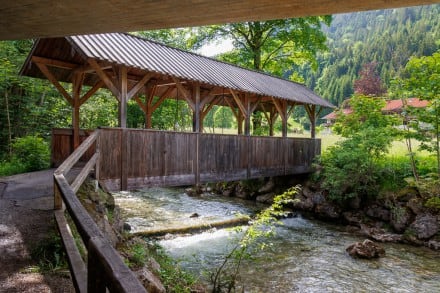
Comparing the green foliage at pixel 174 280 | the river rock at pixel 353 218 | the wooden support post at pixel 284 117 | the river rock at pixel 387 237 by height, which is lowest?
the river rock at pixel 387 237

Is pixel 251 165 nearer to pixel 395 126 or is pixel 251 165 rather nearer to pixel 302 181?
pixel 302 181

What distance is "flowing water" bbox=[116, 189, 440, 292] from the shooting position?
7.61 m

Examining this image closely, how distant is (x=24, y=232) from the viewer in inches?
184

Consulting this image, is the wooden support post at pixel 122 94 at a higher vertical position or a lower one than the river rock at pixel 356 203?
higher

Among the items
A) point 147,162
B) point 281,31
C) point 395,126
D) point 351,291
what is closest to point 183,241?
point 147,162

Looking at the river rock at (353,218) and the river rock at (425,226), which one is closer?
the river rock at (425,226)

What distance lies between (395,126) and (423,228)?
5.07 metres

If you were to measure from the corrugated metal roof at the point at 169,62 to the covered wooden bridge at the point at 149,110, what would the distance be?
0.02 m

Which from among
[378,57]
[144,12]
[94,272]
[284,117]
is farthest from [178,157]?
[378,57]

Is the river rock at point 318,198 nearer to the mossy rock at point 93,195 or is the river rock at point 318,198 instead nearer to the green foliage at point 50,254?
the mossy rock at point 93,195

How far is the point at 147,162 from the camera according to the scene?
9.20m

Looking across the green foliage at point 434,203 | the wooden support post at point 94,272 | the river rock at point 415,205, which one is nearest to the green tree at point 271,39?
the river rock at point 415,205

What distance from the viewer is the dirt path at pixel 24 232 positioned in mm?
3406

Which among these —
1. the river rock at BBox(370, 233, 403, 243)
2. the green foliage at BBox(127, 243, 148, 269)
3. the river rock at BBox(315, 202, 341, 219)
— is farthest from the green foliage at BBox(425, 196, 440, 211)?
the green foliage at BBox(127, 243, 148, 269)
